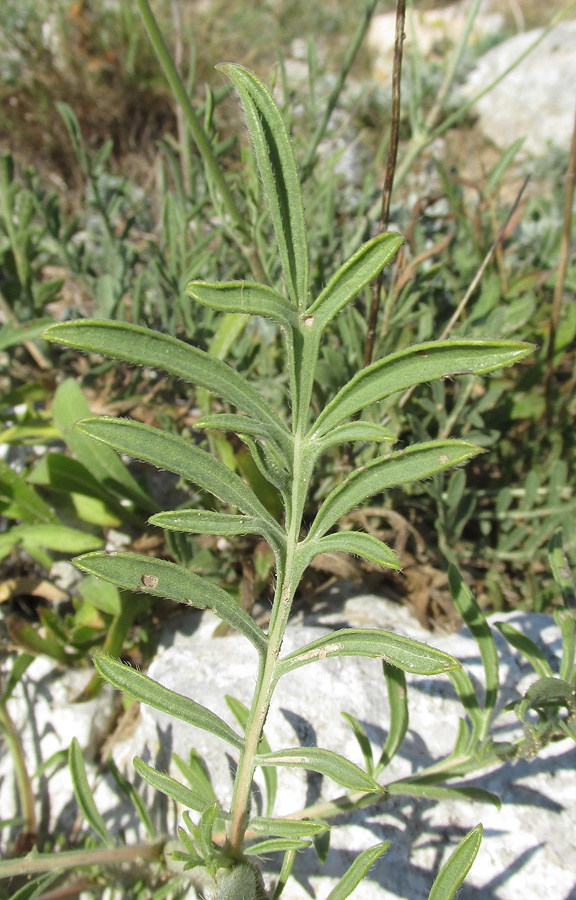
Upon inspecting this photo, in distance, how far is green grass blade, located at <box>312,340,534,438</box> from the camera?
2.45ft

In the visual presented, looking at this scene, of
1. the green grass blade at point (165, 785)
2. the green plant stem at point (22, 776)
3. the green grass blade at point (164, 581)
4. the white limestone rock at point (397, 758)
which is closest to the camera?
the green grass blade at point (164, 581)

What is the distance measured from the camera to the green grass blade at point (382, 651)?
811 mm

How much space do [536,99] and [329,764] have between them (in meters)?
5.13

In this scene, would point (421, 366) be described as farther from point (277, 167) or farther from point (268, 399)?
point (268, 399)

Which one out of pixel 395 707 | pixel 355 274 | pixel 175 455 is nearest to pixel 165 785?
pixel 395 707

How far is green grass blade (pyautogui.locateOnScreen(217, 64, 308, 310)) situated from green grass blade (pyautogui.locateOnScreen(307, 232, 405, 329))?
0.03m

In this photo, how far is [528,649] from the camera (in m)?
1.17

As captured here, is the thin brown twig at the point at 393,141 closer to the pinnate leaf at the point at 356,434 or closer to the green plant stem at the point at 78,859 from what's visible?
the pinnate leaf at the point at 356,434

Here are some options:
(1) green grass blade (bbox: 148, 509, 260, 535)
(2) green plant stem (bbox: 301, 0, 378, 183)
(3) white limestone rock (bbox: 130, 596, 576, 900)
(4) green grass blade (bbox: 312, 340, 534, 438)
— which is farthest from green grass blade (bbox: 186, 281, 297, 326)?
(2) green plant stem (bbox: 301, 0, 378, 183)

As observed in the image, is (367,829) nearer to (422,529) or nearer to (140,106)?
(422,529)

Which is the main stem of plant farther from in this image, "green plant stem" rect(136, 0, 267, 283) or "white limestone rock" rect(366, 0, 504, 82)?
"white limestone rock" rect(366, 0, 504, 82)

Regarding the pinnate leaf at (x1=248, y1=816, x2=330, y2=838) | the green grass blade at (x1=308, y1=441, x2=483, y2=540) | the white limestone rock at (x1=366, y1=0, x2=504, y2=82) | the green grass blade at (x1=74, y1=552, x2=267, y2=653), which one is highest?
the white limestone rock at (x1=366, y1=0, x2=504, y2=82)

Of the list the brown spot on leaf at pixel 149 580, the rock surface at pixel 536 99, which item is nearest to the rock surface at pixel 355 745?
the brown spot on leaf at pixel 149 580

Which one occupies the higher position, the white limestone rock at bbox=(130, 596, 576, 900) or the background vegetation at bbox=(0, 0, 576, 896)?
the background vegetation at bbox=(0, 0, 576, 896)
